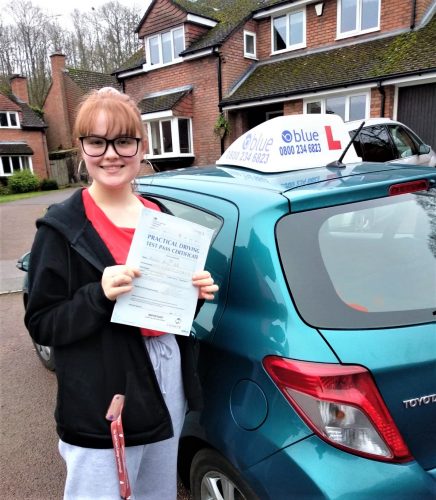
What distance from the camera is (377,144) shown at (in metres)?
7.70

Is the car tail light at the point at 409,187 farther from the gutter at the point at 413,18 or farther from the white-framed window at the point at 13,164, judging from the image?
the white-framed window at the point at 13,164

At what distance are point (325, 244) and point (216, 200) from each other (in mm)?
581

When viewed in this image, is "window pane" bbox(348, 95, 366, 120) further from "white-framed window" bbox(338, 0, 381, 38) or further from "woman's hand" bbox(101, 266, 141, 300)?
"woman's hand" bbox(101, 266, 141, 300)

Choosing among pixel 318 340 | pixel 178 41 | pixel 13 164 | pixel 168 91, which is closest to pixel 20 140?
pixel 13 164

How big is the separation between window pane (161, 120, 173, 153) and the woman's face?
17.0 m

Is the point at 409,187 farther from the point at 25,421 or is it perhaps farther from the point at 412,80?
the point at 412,80

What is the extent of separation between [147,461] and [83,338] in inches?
24.9

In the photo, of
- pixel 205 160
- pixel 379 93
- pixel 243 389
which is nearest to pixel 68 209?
pixel 243 389

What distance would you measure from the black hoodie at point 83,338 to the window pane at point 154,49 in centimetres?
1848

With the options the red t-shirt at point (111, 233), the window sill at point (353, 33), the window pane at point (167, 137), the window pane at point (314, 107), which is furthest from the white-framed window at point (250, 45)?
the red t-shirt at point (111, 233)

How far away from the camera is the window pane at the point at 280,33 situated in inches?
605

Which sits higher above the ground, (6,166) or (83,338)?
(83,338)

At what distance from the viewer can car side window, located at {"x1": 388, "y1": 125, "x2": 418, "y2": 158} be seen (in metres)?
8.02

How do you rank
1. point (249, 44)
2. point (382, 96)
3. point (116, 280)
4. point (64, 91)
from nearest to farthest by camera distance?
point (116, 280), point (382, 96), point (249, 44), point (64, 91)
